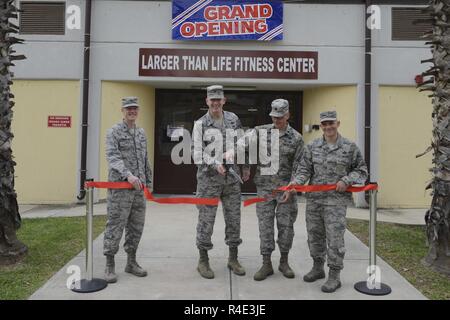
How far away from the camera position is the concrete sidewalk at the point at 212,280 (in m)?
4.17

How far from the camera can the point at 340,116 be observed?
31.3ft

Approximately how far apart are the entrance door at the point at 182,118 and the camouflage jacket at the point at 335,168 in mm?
6039

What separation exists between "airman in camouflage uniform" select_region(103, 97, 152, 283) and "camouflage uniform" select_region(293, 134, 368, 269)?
5.44 ft

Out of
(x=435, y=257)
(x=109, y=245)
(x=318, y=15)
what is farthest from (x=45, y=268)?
(x=318, y=15)

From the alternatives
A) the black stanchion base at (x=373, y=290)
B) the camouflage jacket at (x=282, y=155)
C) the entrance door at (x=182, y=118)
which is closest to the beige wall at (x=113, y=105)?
the entrance door at (x=182, y=118)

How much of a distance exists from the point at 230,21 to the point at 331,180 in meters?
5.77

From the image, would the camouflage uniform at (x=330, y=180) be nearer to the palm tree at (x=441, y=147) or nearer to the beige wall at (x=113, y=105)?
the palm tree at (x=441, y=147)

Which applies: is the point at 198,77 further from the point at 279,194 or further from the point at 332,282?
the point at 332,282

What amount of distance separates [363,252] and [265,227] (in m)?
1.84

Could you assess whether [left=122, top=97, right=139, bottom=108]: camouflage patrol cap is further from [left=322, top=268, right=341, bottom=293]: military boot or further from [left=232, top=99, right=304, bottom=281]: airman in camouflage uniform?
[left=322, top=268, right=341, bottom=293]: military boot
